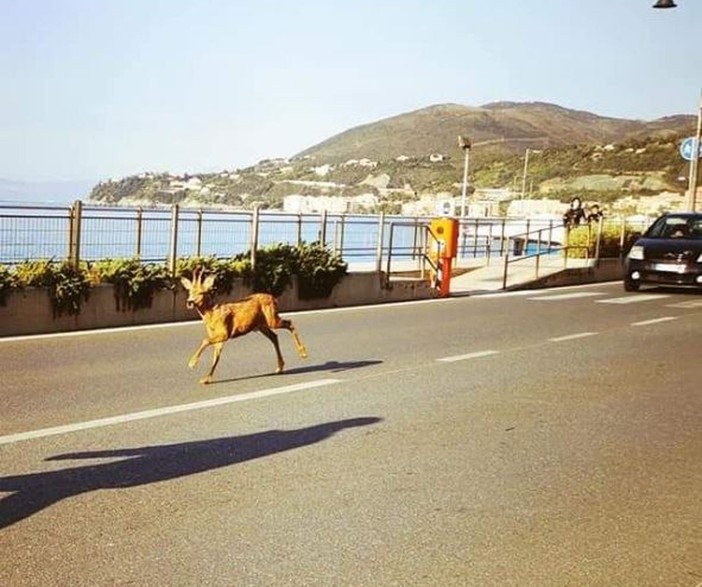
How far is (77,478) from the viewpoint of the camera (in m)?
5.96

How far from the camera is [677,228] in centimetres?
2325

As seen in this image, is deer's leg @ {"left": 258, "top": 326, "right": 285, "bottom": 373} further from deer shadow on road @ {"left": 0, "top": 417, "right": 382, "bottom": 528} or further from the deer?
deer shadow on road @ {"left": 0, "top": 417, "right": 382, "bottom": 528}

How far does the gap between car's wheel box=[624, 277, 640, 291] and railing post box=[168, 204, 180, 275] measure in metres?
11.7

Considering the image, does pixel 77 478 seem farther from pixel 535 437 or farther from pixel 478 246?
pixel 478 246

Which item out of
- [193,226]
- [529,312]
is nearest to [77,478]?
[193,226]

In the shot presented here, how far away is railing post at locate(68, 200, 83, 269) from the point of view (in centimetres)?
1379

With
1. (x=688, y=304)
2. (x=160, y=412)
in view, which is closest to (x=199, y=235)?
(x=160, y=412)

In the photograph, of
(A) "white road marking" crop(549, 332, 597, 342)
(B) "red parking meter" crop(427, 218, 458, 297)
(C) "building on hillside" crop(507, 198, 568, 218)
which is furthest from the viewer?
(C) "building on hillside" crop(507, 198, 568, 218)

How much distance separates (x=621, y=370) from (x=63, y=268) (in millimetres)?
7365

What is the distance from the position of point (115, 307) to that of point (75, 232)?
46.1 inches

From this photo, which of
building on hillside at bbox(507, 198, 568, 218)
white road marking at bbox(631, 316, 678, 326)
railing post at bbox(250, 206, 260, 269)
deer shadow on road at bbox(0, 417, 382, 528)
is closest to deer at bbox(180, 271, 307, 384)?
deer shadow on road at bbox(0, 417, 382, 528)

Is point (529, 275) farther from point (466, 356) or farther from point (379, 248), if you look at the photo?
point (466, 356)

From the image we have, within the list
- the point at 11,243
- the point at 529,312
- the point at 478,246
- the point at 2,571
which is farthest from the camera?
the point at 478,246

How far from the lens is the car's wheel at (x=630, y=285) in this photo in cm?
2281
